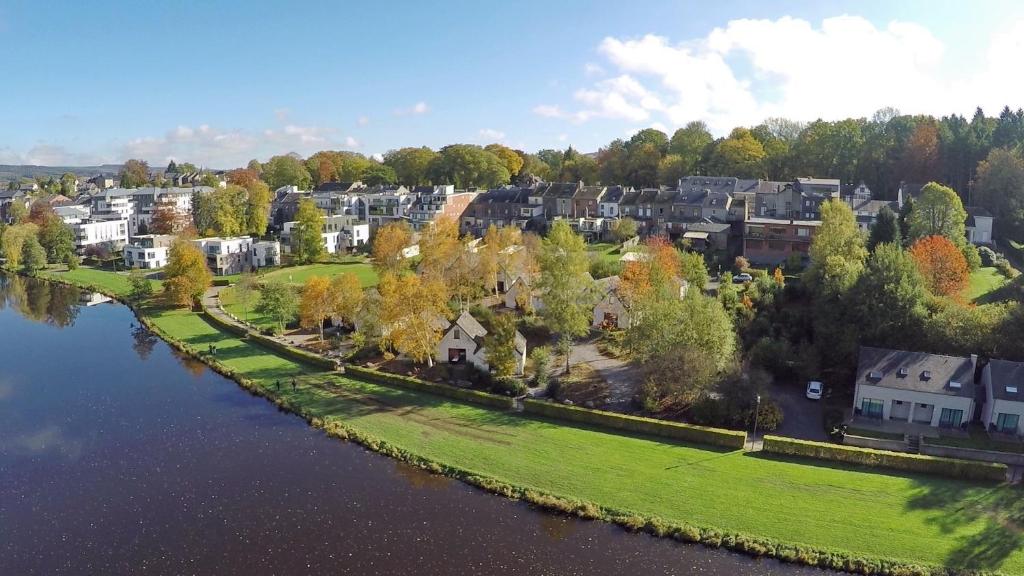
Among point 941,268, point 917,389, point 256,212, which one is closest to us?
point 917,389

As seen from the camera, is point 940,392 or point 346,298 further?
point 346,298

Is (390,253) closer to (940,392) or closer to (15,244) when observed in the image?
(940,392)

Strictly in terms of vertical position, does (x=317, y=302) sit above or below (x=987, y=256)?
below

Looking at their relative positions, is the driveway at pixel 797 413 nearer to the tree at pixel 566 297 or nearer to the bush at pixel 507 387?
the tree at pixel 566 297

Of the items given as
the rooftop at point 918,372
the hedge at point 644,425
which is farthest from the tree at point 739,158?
the hedge at point 644,425

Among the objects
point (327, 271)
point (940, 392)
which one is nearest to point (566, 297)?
point (940, 392)

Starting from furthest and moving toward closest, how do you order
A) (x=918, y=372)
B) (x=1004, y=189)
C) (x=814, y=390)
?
(x=1004, y=189)
(x=814, y=390)
(x=918, y=372)
